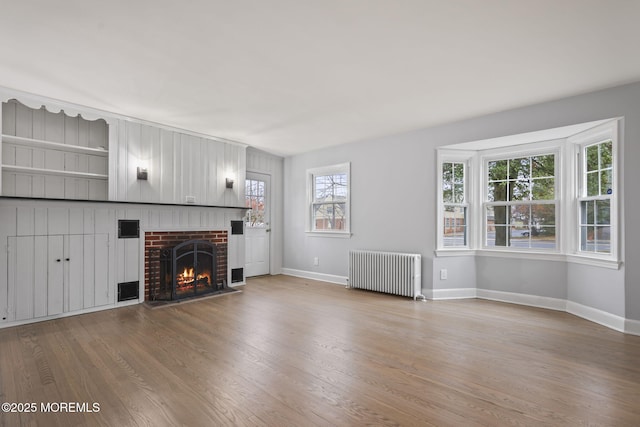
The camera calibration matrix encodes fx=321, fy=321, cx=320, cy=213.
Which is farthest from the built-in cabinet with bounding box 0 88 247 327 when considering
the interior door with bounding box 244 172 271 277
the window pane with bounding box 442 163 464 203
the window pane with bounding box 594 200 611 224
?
the window pane with bounding box 594 200 611 224

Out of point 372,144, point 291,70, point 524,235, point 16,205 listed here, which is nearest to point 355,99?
point 291,70

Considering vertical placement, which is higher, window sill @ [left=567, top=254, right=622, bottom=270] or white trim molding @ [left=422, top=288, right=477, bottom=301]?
window sill @ [left=567, top=254, right=622, bottom=270]

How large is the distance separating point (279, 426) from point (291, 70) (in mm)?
2864

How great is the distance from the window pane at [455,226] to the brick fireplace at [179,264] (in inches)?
143

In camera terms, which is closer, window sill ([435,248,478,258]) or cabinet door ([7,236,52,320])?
Result: cabinet door ([7,236,52,320])

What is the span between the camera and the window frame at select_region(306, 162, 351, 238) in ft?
19.1

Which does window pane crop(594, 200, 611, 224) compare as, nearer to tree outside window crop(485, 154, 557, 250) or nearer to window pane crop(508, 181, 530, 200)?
tree outside window crop(485, 154, 557, 250)

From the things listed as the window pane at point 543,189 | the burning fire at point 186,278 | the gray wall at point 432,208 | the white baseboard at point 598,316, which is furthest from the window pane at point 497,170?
the burning fire at point 186,278

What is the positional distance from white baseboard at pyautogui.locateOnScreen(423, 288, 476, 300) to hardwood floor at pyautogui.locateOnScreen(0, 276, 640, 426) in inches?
26.8

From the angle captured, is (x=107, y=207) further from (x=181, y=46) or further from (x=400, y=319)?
(x=400, y=319)

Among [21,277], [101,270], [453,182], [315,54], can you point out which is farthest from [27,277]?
[453,182]

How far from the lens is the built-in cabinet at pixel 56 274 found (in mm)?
3561

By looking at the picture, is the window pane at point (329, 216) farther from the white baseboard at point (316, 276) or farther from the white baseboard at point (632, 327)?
the white baseboard at point (632, 327)

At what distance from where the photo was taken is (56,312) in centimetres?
379
